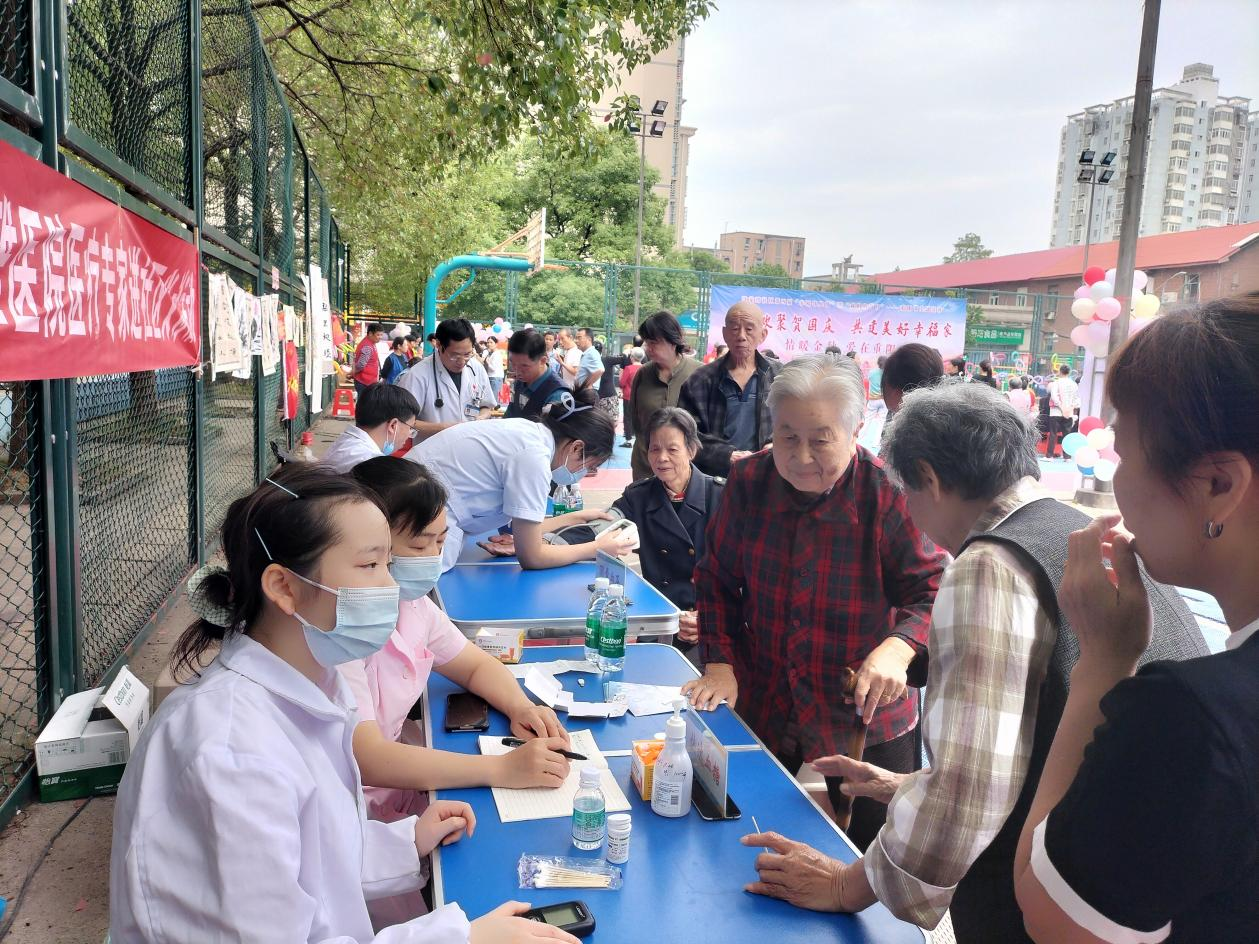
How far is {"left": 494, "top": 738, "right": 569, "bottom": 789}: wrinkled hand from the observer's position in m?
1.87

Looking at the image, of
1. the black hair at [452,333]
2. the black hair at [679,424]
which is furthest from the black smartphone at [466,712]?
the black hair at [452,333]

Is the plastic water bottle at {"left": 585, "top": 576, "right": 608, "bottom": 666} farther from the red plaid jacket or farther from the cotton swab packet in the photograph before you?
the cotton swab packet

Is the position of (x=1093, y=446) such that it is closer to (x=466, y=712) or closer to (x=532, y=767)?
(x=466, y=712)

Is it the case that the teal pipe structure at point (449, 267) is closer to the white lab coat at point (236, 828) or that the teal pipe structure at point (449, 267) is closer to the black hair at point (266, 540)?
the black hair at point (266, 540)

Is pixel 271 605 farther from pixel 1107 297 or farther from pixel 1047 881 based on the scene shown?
pixel 1107 297

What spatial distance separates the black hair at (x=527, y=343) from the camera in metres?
6.18

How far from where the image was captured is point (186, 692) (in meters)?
1.33

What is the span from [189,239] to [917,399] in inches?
153

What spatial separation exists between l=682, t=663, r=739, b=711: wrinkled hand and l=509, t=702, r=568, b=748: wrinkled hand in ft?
1.27

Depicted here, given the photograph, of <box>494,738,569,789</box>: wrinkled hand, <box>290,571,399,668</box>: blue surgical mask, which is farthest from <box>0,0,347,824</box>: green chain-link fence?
<box>494,738,569,789</box>: wrinkled hand

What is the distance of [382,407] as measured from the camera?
482 cm

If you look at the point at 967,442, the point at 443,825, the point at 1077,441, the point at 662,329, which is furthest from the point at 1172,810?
the point at 1077,441

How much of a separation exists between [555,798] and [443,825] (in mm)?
255

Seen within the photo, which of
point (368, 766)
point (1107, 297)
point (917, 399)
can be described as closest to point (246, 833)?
point (368, 766)
